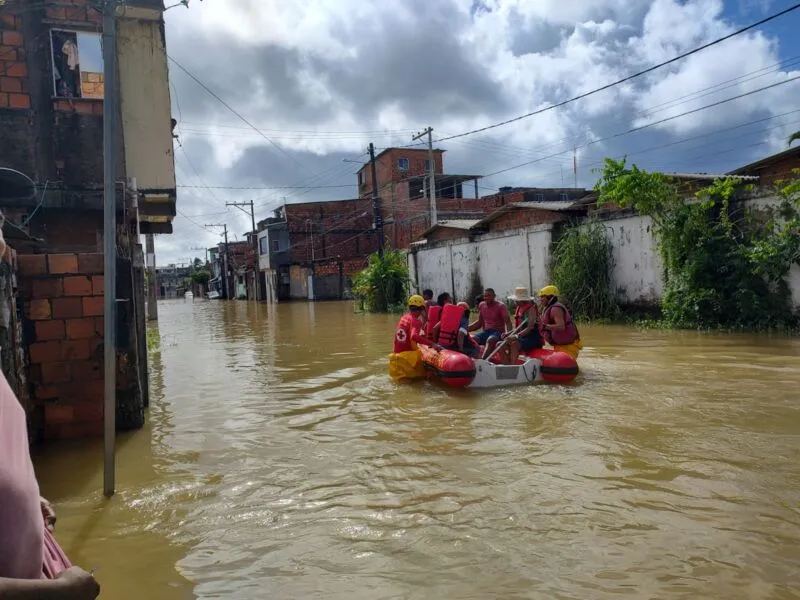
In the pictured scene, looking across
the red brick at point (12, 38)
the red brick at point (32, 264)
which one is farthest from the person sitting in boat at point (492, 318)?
the red brick at point (12, 38)

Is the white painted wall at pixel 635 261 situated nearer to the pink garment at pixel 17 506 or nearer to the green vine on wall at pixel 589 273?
the green vine on wall at pixel 589 273

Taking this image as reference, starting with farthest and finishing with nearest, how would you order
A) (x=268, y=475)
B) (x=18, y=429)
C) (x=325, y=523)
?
(x=268, y=475) → (x=325, y=523) → (x=18, y=429)

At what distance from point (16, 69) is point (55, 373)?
507 cm

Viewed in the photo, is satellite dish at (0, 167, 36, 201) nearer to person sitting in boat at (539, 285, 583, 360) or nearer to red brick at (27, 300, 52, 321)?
red brick at (27, 300, 52, 321)

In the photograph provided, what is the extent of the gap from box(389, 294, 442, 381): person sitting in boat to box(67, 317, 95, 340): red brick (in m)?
4.37

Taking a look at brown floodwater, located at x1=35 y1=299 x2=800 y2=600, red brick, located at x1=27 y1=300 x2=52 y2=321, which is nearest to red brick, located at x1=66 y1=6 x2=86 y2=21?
red brick, located at x1=27 y1=300 x2=52 y2=321

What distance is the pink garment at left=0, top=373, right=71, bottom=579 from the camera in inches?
57.0

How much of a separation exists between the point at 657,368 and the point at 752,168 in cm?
793

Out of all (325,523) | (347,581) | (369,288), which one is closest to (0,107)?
(325,523)

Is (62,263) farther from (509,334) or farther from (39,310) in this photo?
(509,334)

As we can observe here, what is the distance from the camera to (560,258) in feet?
58.4

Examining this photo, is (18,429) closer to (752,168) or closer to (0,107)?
(0,107)

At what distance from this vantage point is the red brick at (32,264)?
5.76 meters

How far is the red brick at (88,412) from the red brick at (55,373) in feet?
0.94
